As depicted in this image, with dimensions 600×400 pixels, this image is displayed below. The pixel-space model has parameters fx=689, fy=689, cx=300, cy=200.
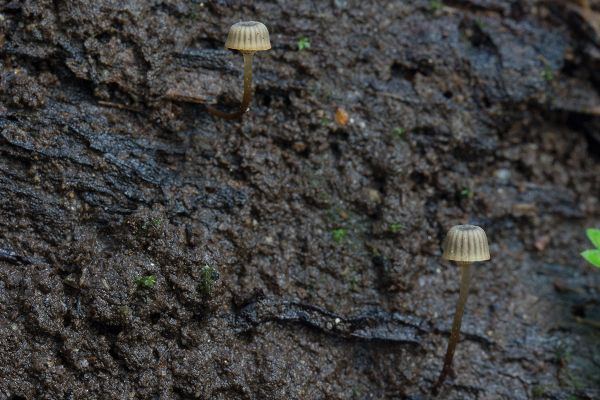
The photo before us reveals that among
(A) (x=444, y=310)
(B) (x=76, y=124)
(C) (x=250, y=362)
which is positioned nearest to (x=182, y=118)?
(B) (x=76, y=124)

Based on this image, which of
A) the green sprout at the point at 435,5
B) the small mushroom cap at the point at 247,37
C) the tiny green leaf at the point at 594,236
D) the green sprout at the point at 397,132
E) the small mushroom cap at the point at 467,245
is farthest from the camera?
the green sprout at the point at 435,5

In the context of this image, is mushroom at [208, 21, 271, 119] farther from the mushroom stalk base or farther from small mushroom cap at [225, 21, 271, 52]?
the mushroom stalk base

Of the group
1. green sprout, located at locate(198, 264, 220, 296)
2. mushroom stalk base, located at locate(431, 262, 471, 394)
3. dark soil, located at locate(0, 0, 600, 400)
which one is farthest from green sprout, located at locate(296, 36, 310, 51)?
mushroom stalk base, located at locate(431, 262, 471, 394)

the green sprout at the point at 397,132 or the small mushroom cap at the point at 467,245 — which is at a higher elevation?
the green sprout at the point at 397,132

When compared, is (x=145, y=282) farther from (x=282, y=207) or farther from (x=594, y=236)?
(x=594, y=236)

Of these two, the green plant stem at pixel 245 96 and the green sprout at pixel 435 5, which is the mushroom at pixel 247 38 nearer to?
the green plant stem at pixel 245 96

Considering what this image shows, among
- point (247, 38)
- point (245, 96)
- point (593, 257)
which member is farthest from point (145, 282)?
point (593, 257)

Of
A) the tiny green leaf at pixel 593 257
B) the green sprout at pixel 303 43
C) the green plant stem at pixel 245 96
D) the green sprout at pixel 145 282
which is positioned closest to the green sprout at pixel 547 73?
the tiny green leaf at pixel 593 257

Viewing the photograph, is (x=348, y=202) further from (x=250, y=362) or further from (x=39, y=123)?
(x=39, y=123)
